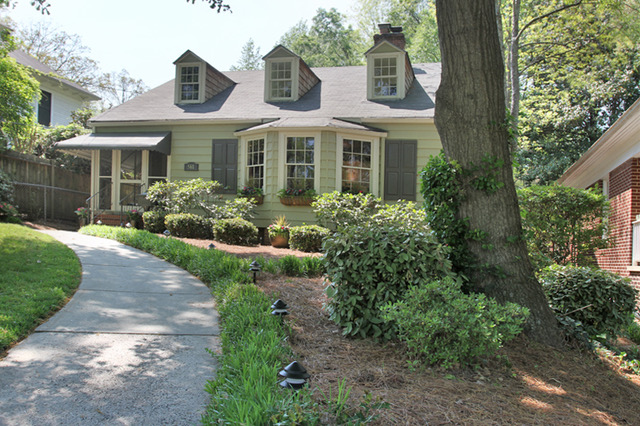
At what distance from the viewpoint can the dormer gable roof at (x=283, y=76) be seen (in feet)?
42.2

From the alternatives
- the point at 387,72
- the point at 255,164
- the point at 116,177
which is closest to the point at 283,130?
the point at 255,164

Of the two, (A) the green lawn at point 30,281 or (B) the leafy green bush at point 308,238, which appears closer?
(A) the green lawn at point 30,281

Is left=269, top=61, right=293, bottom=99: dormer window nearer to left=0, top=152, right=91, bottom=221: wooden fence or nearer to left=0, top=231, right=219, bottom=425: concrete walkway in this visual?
left=0, top=152, right=91, bottom=221: wooden fence

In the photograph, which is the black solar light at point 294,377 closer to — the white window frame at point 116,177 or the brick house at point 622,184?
the brick house at point 622,184

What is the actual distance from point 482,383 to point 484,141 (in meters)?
2.40

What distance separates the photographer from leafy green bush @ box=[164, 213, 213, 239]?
33.2 ft

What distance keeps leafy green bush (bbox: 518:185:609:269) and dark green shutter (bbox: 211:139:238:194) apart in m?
7.59

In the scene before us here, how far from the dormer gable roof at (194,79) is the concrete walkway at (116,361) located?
9.14 metres

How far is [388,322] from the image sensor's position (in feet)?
12.6

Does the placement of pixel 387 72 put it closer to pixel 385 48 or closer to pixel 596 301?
pixel 385 48

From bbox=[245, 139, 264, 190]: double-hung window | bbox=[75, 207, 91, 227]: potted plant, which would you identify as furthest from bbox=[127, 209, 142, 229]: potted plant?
bbox=[245, 139, 264, 190]: double-hung window

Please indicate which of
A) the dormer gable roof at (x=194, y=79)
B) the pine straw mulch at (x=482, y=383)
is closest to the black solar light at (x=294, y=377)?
the pine straw mulch at (x=482, y=383)

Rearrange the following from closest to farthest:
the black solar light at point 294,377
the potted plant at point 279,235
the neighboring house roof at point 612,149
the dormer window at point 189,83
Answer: the black solar light at point 294,377 < the neighboring house roof at point 612,149 < the potted plant at point 279,235 < the dormer window at point 189,83

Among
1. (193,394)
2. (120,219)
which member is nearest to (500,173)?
(193,394)
